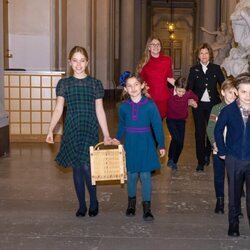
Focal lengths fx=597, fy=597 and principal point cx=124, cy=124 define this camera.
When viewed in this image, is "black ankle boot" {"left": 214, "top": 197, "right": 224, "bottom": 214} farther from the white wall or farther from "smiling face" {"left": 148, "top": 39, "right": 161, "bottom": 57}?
the white wall

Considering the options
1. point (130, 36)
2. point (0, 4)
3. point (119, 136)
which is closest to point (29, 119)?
point (0, 4)

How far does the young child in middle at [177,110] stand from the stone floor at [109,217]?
34cm

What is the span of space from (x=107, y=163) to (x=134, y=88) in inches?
27.0

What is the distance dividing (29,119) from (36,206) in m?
4.70

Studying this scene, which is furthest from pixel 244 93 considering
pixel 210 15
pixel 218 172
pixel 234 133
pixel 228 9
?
pixel 210 15

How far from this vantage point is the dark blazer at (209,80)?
7.37 metres

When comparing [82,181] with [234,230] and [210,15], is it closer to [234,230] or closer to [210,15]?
[234,230]

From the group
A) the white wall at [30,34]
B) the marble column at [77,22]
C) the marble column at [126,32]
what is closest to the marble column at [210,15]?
the marble column at [126,32]

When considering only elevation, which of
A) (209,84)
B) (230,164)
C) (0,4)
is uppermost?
(0,4)

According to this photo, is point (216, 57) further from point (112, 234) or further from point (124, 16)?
point (112, 234)

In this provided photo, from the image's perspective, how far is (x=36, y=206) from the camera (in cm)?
555

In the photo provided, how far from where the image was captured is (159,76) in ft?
24.0

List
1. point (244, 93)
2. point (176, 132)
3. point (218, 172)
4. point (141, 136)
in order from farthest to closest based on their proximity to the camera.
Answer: point (176, 132)
point (218, 172)
point (141, 136)
point (244, 93)

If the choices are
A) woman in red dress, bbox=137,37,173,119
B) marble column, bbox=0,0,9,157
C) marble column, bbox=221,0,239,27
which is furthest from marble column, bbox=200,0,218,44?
woman in red dress, bbox=137,37,173,119
